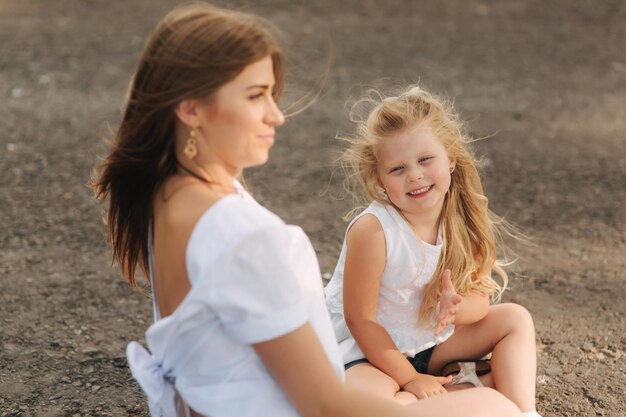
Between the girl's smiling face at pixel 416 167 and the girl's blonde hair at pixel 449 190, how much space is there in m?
0.03

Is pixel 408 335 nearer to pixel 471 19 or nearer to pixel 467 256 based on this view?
pixel 467 256

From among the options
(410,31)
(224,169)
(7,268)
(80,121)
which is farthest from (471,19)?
(224,169)

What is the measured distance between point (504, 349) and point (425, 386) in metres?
0.25

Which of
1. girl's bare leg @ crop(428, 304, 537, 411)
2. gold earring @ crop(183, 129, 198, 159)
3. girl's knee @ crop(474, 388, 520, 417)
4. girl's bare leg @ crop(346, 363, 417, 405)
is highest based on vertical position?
gold earring @ crop(183, 129, 198, 159)

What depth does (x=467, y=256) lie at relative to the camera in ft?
8.15

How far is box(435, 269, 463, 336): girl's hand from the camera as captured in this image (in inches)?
91.4

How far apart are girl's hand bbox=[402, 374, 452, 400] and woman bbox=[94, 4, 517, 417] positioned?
0.60 metres

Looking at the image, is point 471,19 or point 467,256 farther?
point 471,19

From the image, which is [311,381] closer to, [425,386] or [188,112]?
[188,112]

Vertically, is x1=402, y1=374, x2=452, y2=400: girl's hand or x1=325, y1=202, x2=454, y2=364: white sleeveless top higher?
x1=325, y1=202, x2=454, y2=364: white sleeveless top

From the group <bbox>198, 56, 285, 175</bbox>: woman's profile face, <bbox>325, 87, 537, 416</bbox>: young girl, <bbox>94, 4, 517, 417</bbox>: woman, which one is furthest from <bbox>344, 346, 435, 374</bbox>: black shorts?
<bbox>198, 56, 285, 175</bbox>: woman's profile face

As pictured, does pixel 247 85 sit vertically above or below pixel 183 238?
above

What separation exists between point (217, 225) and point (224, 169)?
0.68 feet

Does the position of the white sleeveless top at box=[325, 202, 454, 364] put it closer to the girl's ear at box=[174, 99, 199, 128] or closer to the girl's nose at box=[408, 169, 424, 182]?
the girl's nose at box=[408, 169, 424, 182]
